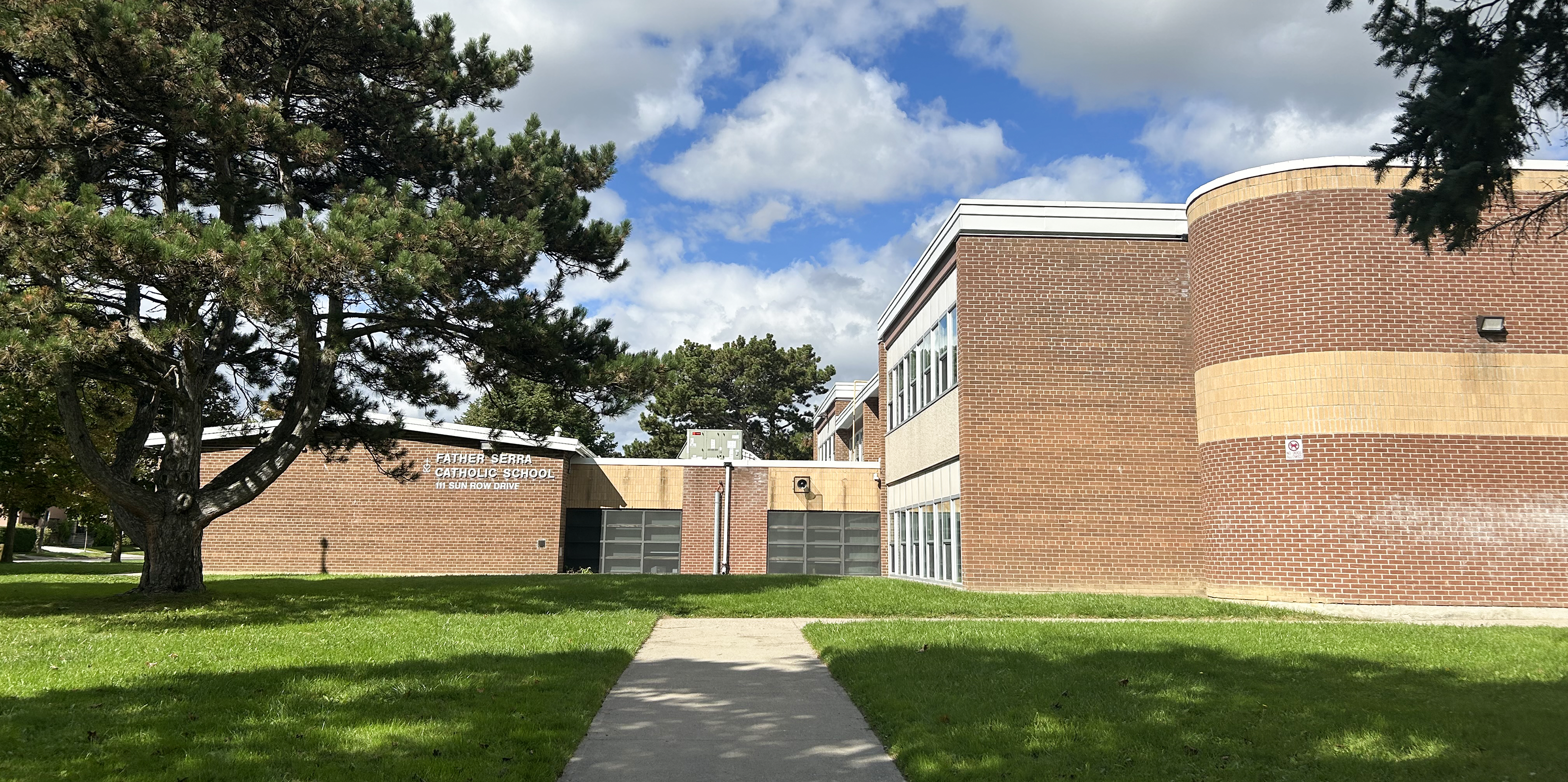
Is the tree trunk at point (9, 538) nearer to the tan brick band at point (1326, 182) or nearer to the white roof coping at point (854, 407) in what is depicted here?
the white roof coping at point (854, 407)

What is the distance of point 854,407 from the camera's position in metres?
35.2

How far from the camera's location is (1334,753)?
620 centimetres

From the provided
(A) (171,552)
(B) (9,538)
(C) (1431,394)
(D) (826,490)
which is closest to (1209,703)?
(C) (1431,394)

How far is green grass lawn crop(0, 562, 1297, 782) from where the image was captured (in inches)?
234

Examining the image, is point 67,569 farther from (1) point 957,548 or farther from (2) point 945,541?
(1) point 957,548

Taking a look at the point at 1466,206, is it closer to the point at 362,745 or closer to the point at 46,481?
the point at 362,745

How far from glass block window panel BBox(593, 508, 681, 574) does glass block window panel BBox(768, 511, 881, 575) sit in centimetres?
309

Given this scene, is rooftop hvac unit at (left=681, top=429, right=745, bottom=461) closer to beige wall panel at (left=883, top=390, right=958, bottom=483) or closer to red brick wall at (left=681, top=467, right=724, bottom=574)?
red brick wall at (left=681, top=467, right=724, bottom=574)

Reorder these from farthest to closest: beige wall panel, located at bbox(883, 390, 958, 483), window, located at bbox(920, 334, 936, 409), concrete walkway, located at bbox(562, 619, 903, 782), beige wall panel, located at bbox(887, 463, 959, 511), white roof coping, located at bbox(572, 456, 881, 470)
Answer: white roof coping, located at bbox(572, 456, 881, 470)
window, located at bbox(920, 334, 936, 409)
beige wall panel, located at bbox(887, 463, 959, 511)
beige wall panel, located at bbox(883, 390, 958, 483)
concrete walkway, located at bbox(562, 619, 903, 782)

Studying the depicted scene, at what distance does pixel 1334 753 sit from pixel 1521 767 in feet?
3.04

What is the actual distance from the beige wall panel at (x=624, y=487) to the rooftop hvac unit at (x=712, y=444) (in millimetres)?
1780

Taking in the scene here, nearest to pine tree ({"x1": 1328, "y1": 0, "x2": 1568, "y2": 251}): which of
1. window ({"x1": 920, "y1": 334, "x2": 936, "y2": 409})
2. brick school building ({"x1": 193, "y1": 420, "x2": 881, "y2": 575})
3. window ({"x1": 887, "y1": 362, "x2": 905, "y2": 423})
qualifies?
window ({"x1": 920, "y1": 334, "x2": 936, "y2": 409})

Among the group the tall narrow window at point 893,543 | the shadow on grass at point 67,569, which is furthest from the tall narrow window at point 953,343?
the shadow on grass at point 67,569

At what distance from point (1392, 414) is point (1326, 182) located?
3.96m
